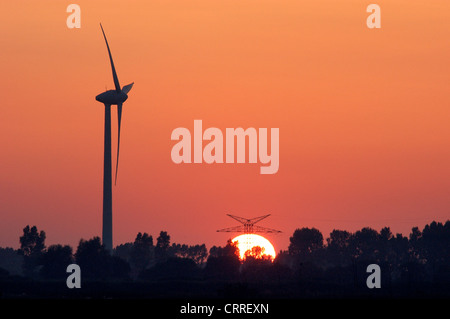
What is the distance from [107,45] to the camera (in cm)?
18712
